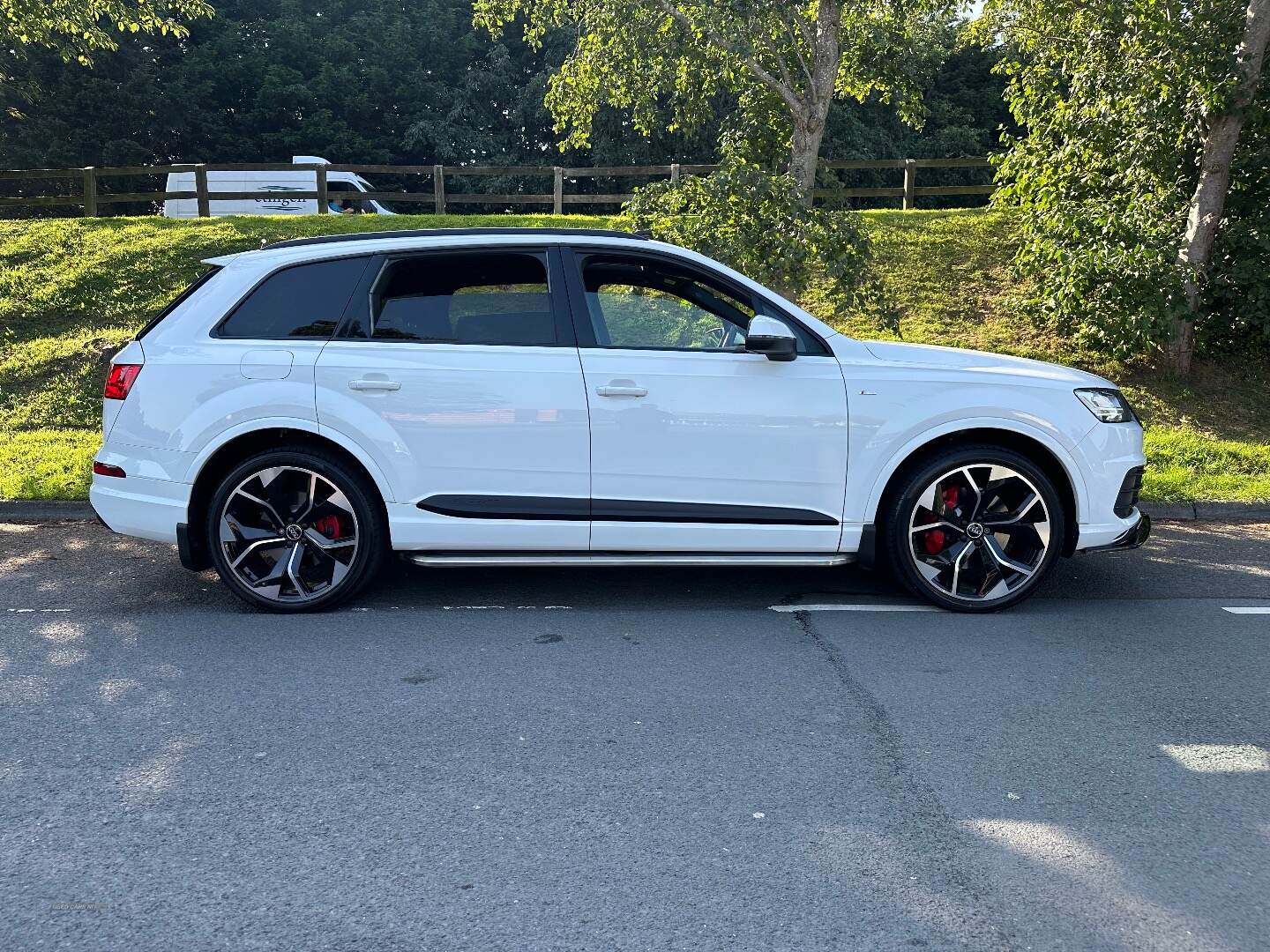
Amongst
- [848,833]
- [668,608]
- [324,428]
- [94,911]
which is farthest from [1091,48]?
[94,911]

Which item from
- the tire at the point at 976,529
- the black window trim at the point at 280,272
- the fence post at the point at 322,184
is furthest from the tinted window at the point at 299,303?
the fence post at the point at 322,184

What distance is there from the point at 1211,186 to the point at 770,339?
806 cm

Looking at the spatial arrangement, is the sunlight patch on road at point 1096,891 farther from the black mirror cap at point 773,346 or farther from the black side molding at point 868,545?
the black mirror cap at point 773,346

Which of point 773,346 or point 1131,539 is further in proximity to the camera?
point 1131,539

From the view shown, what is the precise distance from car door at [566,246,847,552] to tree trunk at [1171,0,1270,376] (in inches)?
279

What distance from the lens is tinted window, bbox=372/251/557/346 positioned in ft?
18.5

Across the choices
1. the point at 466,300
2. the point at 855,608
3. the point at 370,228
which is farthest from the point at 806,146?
the point at 370,228

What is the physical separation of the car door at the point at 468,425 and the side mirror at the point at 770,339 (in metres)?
0.86

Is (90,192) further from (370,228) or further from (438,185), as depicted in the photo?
(438,185)

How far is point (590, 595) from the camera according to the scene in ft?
19.9

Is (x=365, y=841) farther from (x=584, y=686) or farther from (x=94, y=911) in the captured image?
(x=584, y=686)

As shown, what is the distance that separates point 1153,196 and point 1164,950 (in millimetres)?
10610

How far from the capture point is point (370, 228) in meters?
19.0

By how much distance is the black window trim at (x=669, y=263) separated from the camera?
5621 millimetres
